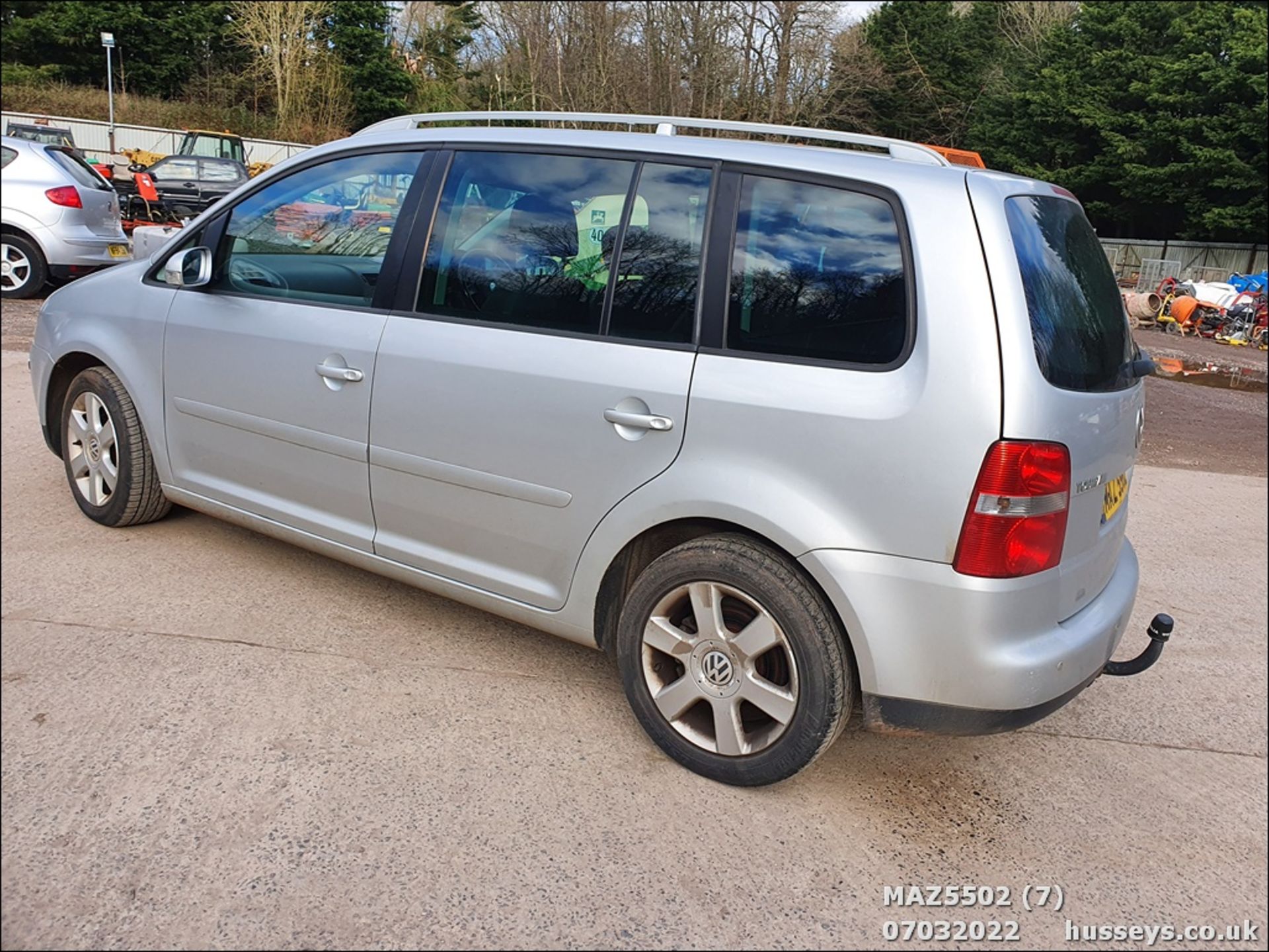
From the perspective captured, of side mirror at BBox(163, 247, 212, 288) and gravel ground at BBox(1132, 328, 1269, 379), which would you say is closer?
side mirror at BBox(163, 247, 212, 288)

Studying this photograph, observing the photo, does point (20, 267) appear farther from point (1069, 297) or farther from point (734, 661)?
point (1069, 297)

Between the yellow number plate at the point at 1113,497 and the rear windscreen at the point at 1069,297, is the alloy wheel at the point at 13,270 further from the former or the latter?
the yellow number plate at the point at 1113,497

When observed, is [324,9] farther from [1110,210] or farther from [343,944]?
[343,944]

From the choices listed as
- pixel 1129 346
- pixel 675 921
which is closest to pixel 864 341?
pixel 1129 346

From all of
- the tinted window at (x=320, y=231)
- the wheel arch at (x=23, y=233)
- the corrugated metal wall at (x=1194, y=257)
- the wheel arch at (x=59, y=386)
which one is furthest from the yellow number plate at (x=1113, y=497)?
the corrugated metal wall at (x=1194, y=257)

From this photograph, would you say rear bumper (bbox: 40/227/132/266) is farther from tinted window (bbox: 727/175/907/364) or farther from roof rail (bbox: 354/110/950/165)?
tinted window (bbox: 727/175/907/364)

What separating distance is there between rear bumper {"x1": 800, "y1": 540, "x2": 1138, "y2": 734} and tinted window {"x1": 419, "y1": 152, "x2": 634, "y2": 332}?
1.11 m

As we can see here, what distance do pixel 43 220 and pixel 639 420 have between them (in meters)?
10.0

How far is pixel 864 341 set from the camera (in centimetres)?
258

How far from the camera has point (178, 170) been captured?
2155 cm

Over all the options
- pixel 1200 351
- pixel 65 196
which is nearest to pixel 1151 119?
pixel 1200 351

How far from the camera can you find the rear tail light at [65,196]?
1036 cm

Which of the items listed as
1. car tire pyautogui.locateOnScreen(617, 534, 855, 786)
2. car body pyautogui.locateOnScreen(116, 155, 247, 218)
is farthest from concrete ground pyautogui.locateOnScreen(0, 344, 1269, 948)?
car body pyautogui.locateOnScreen(116, 155, 247, 218)

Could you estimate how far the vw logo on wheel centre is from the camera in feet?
9.11
